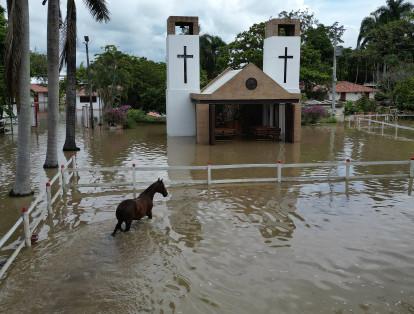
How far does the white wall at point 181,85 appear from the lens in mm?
30562

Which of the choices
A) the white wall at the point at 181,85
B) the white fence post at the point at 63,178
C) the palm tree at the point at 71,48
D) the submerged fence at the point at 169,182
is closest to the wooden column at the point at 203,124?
the white wall at the point at 181,85

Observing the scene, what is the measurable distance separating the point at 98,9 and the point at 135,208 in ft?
48.1

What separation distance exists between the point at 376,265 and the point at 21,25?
11.1 metres

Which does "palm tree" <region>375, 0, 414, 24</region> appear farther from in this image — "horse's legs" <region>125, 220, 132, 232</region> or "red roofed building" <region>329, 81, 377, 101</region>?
"horse's legs" <region>125, 220, 132, 232</region>

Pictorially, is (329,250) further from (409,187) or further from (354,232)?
(409,187)

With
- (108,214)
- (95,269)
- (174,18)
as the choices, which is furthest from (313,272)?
(174,18)

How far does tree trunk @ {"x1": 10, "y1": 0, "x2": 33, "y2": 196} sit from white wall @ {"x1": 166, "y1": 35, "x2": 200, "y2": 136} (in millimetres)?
17735

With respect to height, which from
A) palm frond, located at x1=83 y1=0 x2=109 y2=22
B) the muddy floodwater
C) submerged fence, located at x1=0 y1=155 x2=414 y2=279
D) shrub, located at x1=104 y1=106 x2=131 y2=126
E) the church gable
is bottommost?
the muddy floodwater

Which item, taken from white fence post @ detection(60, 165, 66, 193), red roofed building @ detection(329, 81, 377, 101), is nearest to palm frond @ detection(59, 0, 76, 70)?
white fence post @ detection(60, 165, 66, 193)

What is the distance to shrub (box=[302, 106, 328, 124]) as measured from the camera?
132 feet

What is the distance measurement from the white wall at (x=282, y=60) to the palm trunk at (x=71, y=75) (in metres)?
13.1

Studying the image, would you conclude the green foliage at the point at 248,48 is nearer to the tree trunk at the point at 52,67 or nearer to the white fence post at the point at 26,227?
the tree trunk at the point at 52,67

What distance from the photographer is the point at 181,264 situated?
878cm

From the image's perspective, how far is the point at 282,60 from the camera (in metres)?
30.0
